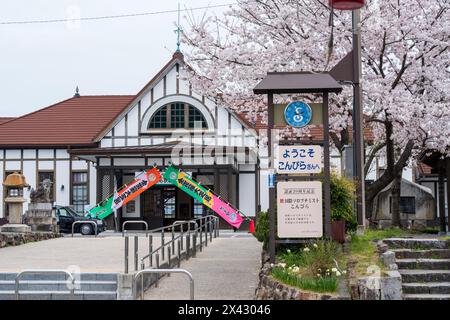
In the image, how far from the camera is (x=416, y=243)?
10.5 meters

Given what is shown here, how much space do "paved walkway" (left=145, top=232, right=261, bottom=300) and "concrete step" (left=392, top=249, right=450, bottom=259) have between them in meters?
2.41

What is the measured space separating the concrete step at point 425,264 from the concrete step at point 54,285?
15.1ft

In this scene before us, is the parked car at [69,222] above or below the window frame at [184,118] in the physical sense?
below

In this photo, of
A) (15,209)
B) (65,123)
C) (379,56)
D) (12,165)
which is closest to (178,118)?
(65,123)

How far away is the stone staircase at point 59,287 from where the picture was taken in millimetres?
10734

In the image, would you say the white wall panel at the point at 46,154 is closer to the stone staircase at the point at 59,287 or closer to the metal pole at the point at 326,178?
the stone staircase at the point at 59,287

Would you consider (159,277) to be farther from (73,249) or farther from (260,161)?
(260,161)

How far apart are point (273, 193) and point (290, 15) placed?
6.51 meters

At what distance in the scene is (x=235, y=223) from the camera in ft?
92.4

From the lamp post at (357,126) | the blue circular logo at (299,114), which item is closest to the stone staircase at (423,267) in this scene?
the lamp post at (357,126)

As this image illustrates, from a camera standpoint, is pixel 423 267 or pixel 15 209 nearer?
pixel 423 267

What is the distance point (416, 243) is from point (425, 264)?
0.73m

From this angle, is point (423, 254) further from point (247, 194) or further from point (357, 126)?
point (247, 194)

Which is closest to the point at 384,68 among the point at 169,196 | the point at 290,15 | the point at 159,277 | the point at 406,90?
the point at 406,90
